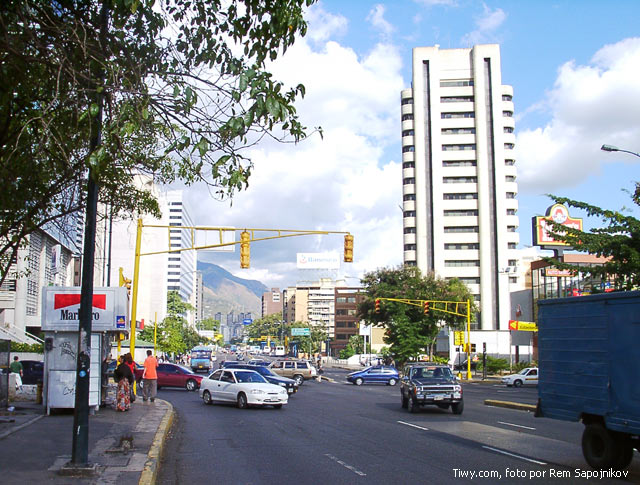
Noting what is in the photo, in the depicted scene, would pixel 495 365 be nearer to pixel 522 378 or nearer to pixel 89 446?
pixel 522 378

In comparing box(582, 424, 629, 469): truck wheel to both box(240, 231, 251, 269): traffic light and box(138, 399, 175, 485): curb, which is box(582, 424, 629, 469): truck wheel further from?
box(240, 231, 251, 269): traffic light

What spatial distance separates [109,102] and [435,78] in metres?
92.4

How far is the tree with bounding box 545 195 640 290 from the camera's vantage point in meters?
24.5

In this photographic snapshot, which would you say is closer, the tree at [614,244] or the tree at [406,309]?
the tree at [614,244]

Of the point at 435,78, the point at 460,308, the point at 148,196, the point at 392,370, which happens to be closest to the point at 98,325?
the point at 148,196

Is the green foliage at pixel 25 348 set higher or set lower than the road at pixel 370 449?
higher

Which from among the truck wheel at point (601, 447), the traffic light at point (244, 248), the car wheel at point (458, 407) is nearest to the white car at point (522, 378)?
the car wheel at point (458, 407)

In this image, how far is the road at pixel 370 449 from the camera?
436 inches

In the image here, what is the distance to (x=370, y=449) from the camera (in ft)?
47.2

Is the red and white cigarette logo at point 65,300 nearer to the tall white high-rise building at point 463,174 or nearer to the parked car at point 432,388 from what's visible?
the parked car at point 432,388

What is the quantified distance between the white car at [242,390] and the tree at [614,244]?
1256cm

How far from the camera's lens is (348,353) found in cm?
12925

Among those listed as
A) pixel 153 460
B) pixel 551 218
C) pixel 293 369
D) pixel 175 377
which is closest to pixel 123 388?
pixel 153 460

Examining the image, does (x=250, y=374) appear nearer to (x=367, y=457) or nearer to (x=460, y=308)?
(x=367, y=457)
